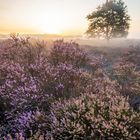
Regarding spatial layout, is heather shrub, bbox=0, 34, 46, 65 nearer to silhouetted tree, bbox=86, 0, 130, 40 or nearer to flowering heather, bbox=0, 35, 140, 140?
flowering heather, bbox=0, 35, 140, 140

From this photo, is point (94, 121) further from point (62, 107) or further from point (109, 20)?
point (109, 20)

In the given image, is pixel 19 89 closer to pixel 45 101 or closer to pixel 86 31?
pixel 45 101

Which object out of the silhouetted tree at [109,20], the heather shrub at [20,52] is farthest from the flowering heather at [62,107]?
the silhouetted tree at [109,20]

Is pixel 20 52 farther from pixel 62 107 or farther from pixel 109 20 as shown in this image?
pixel 109 20

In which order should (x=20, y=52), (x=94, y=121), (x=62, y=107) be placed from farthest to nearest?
1. (x=20, y=52)
2. (x=62, y=107)
3. (x=94, y=121)

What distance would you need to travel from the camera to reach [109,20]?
3900cm

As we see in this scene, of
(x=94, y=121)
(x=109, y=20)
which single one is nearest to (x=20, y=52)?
(x=94, y=121)

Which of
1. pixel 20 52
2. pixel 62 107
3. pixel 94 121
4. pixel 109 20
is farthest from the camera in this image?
pixel 109 20

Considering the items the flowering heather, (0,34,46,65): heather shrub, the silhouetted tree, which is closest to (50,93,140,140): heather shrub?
the flowering heather

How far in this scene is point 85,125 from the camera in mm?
5258

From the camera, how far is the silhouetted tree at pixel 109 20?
39062 millimetres

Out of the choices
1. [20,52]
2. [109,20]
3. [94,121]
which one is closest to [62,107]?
[94,121]

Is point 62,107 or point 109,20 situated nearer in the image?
point 62,107

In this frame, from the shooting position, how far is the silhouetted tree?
39.1 meters
